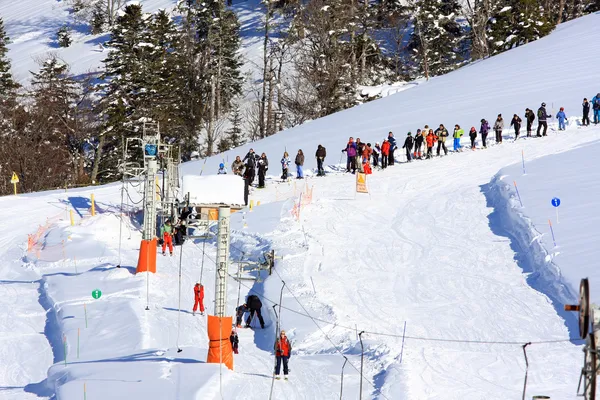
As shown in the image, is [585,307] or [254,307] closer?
[585,307]

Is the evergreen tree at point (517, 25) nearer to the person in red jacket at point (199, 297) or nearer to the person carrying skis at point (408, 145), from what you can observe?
the person carrying skis at point (408, 145)

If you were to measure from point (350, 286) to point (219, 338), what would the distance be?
269 inches

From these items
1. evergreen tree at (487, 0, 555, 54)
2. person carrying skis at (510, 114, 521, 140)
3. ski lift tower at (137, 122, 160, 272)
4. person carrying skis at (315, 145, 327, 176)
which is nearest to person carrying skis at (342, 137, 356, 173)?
person carrying skis at (315, 145, 327, 176)

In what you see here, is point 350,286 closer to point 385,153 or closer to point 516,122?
point 385,153

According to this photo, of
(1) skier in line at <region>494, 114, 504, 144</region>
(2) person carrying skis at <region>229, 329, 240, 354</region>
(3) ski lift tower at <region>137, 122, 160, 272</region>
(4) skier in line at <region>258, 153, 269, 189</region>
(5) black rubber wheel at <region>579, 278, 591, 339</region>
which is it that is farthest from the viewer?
(1) skier in line at <region>494, 114, 504, 144</region>

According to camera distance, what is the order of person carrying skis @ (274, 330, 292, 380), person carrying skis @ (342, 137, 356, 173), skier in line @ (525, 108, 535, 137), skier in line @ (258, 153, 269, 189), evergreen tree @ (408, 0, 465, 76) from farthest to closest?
evergreen tree @ (408, 0, 465, 76), skier in line @ (525, 108, 535, 137), person carrying skis @ (342, 137, 356, 173), skier in line @ (258, 153, 269, 189), person carrying skis @ (274, 330, 292, 380)

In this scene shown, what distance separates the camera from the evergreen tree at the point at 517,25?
54719mm

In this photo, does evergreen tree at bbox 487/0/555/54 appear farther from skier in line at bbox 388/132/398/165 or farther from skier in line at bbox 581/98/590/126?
skier in line at bbox 388/132/398/165

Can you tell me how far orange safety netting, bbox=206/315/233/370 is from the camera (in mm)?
18422

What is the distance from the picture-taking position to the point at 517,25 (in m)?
55.4

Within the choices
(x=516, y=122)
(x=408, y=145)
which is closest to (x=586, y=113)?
(x=516, y=122)

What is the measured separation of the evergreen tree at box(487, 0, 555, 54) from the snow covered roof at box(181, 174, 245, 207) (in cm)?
2913

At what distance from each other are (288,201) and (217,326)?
47.0 feet

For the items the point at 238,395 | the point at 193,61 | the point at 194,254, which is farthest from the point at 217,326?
the point at 193,61
